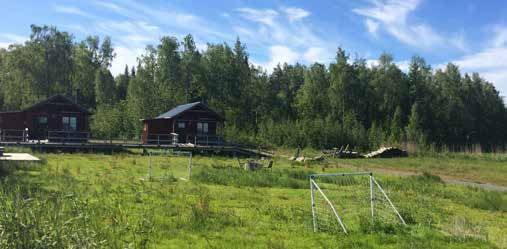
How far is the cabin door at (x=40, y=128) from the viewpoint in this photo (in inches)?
1430

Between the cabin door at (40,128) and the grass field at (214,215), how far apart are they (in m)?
20.4

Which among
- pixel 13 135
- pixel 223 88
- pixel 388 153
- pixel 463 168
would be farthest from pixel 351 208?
pixel 223 88

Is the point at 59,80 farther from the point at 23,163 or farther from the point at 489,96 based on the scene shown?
the point at 489,96

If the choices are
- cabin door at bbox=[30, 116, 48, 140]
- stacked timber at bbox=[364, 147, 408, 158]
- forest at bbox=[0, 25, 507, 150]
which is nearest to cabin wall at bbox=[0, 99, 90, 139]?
cabin door at bbox=[30, 116, 48, 140]

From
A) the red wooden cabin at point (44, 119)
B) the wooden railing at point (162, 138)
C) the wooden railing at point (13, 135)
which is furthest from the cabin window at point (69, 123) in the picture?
the wooden railing at point (162, 138)

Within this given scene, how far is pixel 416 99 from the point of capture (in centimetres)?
6806

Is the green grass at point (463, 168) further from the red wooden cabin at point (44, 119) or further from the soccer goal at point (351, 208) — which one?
the red wooden cabin at point (44, 119)

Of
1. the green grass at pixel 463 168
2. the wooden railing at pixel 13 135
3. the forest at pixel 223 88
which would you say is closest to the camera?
the green grass at pixel 463 168

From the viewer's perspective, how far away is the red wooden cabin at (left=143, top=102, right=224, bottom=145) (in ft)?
131

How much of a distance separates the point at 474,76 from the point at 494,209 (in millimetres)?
80090

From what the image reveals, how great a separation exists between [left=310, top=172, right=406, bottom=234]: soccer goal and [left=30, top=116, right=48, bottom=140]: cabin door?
93.8 feet

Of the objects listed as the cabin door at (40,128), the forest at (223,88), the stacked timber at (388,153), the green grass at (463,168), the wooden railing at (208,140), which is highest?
the forest at (223,88)

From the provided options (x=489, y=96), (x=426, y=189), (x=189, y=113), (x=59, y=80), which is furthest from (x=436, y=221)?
(x=489, y=96)

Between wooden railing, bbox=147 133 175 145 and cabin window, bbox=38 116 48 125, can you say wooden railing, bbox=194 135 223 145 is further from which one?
cabin window, bbox=38 116 48 125
